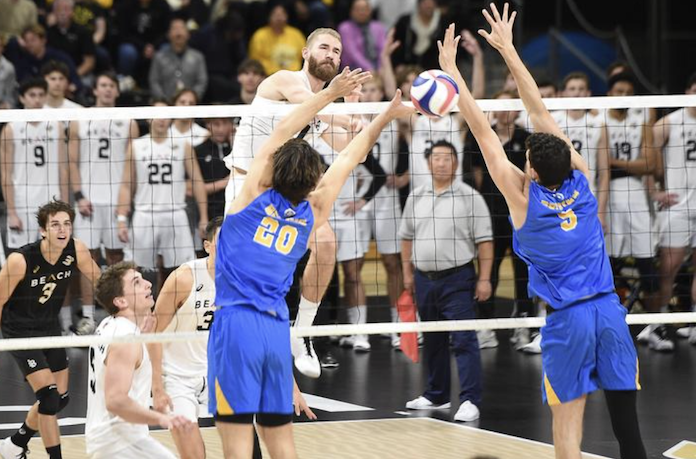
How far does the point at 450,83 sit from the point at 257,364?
195cm

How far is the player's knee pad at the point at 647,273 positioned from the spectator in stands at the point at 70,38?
6.98m

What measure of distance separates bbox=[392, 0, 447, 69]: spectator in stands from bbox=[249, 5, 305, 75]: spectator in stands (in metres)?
1.27

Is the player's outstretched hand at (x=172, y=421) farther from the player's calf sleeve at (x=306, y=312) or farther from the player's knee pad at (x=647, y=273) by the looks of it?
the player's knee pad at (x=647, y=273)

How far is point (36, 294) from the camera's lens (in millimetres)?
8469

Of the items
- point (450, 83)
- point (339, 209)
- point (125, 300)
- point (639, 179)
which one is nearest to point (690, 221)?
point (639, 179)

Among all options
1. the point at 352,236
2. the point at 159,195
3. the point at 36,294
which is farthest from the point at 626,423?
the point at 159,195

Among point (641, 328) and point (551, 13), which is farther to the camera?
point (551, 13)

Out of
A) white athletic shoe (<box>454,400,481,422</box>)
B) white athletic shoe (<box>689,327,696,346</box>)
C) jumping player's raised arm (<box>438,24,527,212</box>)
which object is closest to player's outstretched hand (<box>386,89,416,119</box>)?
jumping player's raised arm (<box>438,24,527,212</box>)

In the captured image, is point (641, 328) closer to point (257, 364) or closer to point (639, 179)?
point (639, 179)

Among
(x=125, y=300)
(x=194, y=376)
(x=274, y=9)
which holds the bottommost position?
(x=194, y=376)

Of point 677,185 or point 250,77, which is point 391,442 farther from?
point 250,77

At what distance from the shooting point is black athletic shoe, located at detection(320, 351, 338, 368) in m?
11.0

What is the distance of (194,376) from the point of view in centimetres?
751

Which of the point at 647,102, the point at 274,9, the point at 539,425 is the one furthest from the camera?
the point at 274,9
